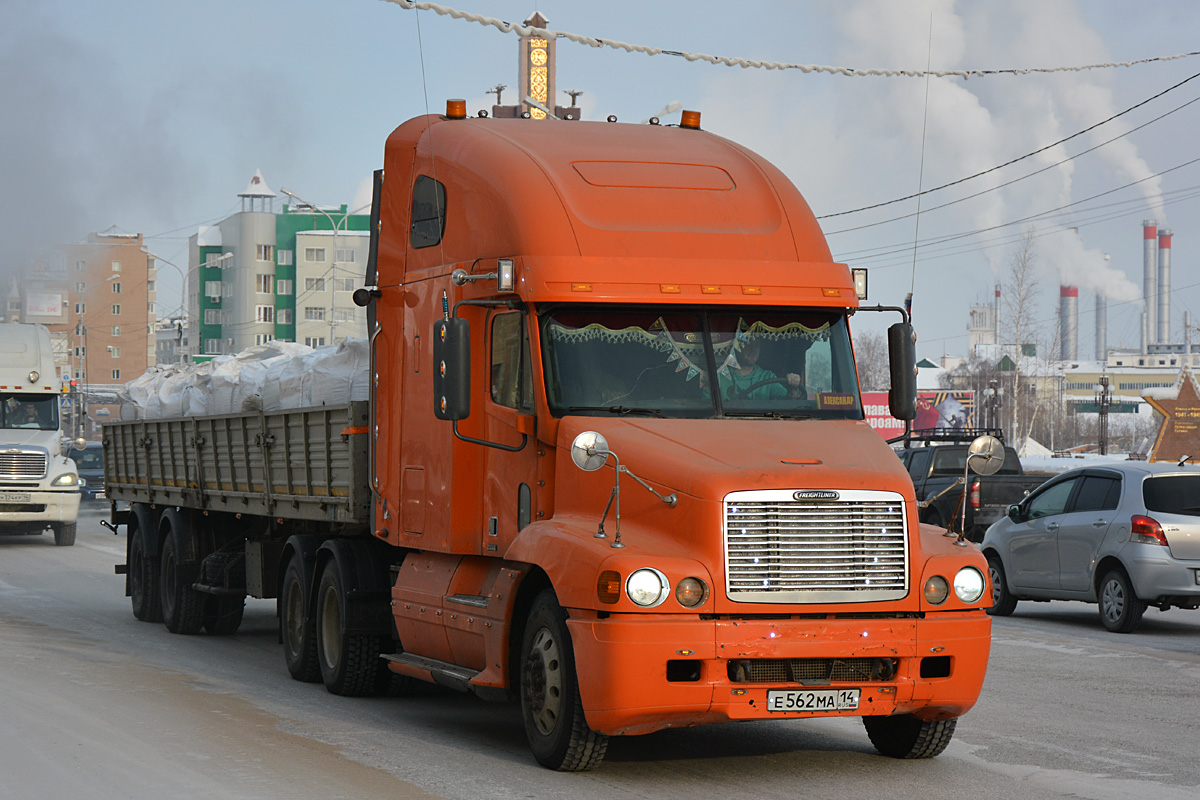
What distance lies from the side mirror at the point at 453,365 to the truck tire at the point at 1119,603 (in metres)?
9.02

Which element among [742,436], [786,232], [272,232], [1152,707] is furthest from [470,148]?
[272,232]

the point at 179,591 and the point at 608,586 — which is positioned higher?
the point at 608,586

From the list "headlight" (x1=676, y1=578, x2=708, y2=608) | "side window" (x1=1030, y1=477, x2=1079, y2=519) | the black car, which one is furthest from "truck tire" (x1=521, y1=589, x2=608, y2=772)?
the black car

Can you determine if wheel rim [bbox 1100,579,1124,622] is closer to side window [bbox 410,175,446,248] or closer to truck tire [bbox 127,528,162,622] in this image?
side window [bbox 410,175,446,248]

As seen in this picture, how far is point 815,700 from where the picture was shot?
770 centimetres

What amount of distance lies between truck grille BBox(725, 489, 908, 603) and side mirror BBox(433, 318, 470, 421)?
1782mm

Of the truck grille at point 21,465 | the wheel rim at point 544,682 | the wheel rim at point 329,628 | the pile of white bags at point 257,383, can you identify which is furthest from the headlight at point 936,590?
the truck grille at point 21,465

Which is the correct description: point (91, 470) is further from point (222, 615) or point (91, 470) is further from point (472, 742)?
point (472, 742)

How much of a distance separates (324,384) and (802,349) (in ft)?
16.7

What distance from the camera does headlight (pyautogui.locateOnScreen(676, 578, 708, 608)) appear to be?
7.54 meters

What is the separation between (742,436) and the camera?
8211mm

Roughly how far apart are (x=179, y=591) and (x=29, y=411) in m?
15.0

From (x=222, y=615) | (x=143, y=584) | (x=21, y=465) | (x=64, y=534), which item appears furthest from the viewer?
(x=64, y=534)

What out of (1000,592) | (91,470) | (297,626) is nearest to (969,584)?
(297,626)
